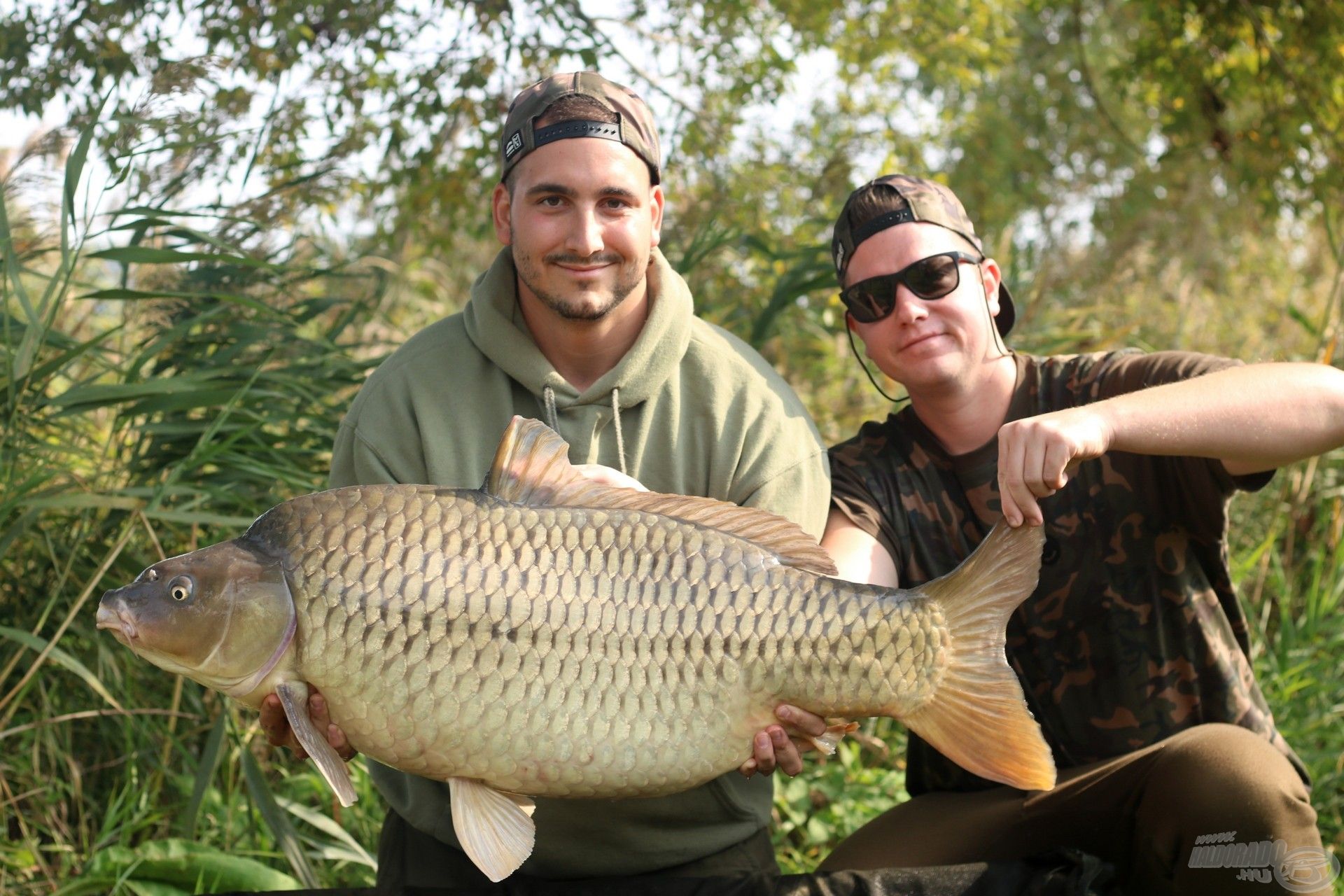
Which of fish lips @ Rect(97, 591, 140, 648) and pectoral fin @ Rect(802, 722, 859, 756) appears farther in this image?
pectoral fin @ Rect(802, 722, 859, 756)

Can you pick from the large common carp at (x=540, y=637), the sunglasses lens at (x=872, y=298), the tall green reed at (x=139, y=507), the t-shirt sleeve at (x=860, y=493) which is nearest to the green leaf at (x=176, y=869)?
the tall green reed at (x=139, y=507)

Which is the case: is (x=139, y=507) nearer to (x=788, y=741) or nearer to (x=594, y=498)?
(x=594, y=498)

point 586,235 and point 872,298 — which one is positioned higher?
point 586,235

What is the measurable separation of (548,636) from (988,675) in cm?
58

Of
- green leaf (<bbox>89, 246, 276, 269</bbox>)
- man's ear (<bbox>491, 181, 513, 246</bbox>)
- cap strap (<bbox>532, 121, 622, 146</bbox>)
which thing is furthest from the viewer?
green leaf (<bbox>89, 246, 276, 269</bbox>)

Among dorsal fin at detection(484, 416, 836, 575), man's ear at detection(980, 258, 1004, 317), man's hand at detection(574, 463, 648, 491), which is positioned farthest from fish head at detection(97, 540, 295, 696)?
man's ear at detection(980, 258, 1004, 317)

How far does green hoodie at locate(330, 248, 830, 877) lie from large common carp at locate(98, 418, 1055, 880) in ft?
1.28

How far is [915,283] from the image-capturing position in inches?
82.5

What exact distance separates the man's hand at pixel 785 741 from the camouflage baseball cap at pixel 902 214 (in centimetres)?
85

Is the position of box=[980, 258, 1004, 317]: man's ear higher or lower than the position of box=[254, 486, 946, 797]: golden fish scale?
higher

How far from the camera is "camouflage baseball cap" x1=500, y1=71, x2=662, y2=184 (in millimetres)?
2074

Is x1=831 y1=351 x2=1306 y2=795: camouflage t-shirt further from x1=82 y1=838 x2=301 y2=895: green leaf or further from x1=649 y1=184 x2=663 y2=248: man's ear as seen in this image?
x1=82 y1=838 x2=301 y2=895: green leaf

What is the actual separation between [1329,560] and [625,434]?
2.05m

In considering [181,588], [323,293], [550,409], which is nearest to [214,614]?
[181,588]
